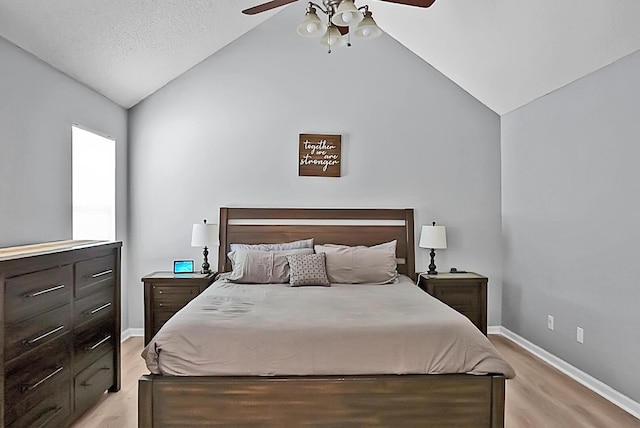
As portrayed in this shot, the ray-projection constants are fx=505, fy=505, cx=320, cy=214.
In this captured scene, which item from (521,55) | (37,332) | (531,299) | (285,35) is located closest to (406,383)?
(37,332)

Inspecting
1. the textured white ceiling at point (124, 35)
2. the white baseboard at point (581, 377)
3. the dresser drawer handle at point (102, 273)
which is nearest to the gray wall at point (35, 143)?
the textured white ceiling at point (124, 35)

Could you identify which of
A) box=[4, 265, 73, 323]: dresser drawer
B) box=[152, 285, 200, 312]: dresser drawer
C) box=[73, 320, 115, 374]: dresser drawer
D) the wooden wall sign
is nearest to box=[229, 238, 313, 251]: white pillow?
box=[152, 285, 200, 312]: dresser drawer

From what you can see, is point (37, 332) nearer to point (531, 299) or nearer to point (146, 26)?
point (146, 26)

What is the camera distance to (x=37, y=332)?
2.67 metres

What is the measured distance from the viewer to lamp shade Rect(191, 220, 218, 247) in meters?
4.88

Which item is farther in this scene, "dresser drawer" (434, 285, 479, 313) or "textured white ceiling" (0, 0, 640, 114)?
"dresser drawer" (434, 285, 479, 313)

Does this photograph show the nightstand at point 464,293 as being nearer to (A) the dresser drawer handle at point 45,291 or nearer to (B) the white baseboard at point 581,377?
(B) the white baseboard at point 581,377

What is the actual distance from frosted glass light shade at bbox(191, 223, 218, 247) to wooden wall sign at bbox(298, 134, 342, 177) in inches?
43.0

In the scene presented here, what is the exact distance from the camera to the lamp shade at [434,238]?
503 centimetres

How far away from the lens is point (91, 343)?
10.9 feet

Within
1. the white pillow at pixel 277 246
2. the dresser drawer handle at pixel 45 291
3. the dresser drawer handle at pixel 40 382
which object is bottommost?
the dresser drawer handle at pixel 40 382

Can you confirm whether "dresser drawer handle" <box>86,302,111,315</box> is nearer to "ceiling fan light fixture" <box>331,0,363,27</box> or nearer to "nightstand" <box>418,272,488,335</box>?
"ceiling fan light fixture" <box>331,0,363,27</box>

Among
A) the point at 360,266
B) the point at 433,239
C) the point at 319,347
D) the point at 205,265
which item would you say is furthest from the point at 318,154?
the point at 319,347

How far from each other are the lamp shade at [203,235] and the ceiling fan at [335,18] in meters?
2.23
